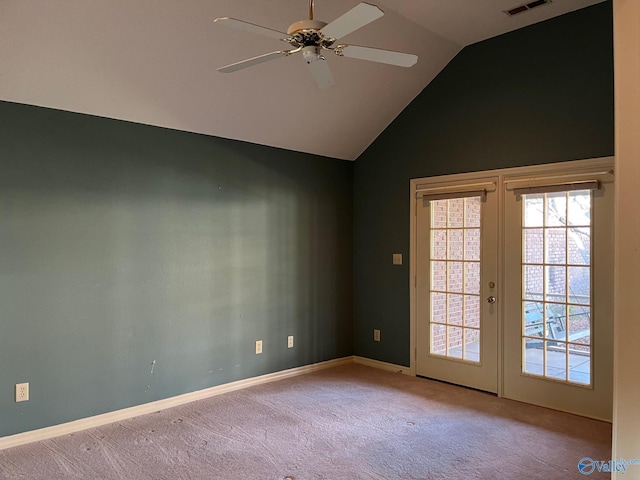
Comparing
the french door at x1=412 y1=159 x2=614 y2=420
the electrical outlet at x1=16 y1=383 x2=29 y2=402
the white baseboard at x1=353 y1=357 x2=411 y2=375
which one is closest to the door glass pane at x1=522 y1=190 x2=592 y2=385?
the french door at x1=412 y1=159 x2=614 y2=420

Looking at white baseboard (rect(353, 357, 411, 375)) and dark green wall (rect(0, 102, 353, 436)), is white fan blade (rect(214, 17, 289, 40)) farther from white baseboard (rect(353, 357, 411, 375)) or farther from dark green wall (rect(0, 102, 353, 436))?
white baseboard (rect(353, 357, 411, 375))

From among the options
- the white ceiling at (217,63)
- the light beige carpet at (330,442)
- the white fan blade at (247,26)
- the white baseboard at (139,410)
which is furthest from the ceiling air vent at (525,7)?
the white baseboard at (139,410)

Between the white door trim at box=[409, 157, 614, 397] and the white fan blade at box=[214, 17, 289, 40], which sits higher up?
the white fan blade at box=[214, 17, 289, 40]

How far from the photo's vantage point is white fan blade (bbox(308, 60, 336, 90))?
2.47 meters

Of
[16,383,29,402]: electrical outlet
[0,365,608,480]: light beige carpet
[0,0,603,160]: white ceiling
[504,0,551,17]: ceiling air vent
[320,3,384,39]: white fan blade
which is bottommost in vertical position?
[0,365,608,480]: light beige carpet

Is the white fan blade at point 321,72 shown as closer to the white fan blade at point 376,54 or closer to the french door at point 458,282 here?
the white fan blade at point 376,54

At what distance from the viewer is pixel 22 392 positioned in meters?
3.29

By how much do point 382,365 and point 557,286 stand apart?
2.08 metres

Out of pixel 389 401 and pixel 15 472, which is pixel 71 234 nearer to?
pixel 15 472

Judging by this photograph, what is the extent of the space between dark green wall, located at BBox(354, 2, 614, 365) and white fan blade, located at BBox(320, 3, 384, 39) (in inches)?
102

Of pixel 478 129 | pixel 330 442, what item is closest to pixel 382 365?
pixel 330 442

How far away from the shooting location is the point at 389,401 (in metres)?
4.15

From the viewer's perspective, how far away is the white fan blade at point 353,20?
6.21ft

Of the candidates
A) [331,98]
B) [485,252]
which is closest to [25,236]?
[331,98]
